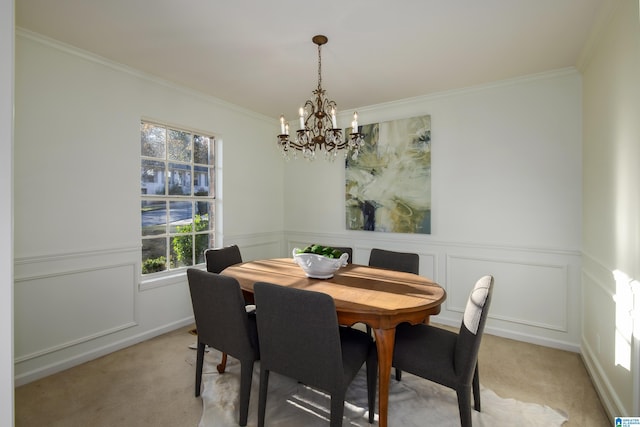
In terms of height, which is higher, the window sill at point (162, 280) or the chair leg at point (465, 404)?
the window sill at point (162, 280)

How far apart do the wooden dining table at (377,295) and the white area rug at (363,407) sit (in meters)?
0.38

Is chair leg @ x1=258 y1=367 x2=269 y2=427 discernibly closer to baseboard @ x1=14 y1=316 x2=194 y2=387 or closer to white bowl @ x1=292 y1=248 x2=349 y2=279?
white bowl @ x1=292 y1=248 x2=349 y2=279

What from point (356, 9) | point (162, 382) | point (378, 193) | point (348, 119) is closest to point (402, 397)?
point (162, 382)

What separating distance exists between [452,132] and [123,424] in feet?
12.3

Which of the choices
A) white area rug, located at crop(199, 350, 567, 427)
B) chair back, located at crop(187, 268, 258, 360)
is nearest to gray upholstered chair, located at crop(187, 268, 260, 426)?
chair back, located at crop(187, 268, 258, 360)

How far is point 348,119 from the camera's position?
4.04 metres

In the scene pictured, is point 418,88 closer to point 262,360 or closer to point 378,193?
point 378,193

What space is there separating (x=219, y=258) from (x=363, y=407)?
172 cm

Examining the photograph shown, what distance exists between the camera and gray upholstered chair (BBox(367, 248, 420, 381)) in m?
2.73

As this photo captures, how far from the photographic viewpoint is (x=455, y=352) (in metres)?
1.72

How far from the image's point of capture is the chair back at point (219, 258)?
280 cm

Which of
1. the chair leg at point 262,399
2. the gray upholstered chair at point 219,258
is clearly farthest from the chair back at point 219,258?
the chair leg at point 262,399

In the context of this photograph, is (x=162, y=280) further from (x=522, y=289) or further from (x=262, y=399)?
(x=522, y=289)

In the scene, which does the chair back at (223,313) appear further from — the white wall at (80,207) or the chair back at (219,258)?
the white wall at (80,207)
